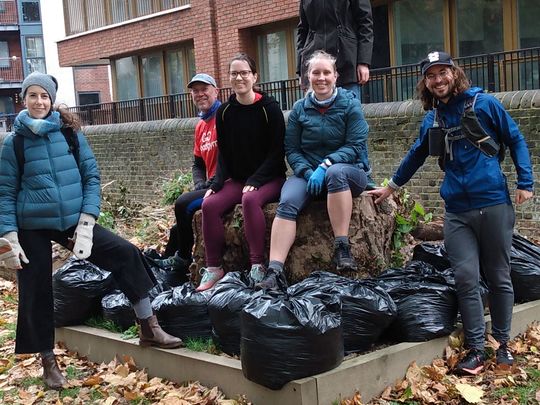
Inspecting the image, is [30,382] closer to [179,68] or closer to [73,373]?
[73,373]

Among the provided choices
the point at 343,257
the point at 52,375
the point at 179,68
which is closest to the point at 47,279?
the point at 52,375

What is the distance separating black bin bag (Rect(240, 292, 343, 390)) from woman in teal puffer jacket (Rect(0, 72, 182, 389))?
1.09 meters

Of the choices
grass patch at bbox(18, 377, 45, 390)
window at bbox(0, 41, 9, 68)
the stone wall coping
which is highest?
window at bbox(0, 41, 9, 68)

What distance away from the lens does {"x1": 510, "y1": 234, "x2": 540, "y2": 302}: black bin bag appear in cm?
580

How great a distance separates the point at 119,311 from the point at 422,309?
2413 mm

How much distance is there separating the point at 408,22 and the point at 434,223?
8.84 m

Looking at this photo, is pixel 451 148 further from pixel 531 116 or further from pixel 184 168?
pixel 184 168

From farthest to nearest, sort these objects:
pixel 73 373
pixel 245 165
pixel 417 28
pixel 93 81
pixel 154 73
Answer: pixel 93 81, pixel 154 73, pixel 417 28, pixel 245 165, pixel 73 373

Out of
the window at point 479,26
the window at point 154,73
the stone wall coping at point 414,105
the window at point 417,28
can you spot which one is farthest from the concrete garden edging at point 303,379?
the window at point 154,73

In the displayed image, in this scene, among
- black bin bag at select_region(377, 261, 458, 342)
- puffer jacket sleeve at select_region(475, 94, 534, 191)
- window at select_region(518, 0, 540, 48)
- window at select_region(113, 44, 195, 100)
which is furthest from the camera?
window at select_region(113, 44, 195, 100)

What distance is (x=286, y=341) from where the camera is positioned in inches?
169

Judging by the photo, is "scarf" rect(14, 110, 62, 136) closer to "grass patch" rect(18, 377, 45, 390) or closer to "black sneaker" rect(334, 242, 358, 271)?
"grass patch" rect(18, 377, 45, 390)

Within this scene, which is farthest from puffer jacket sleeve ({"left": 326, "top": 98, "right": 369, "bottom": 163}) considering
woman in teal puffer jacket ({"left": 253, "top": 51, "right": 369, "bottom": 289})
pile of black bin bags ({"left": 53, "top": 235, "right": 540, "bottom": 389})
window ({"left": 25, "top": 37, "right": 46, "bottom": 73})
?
window ({"left": 25, "top": 37, "right": 46, "bottom": 73})

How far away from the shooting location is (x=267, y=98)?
20.0ft
